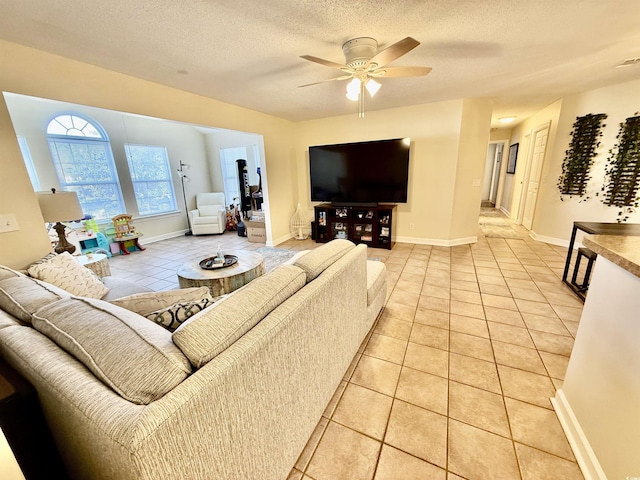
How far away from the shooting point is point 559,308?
2.43m

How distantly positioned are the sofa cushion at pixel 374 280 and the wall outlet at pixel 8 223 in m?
2.64

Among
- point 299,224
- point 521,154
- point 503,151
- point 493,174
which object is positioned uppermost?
point 503,151

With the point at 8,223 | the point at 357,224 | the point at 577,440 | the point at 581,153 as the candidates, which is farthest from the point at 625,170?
the point at 8,223

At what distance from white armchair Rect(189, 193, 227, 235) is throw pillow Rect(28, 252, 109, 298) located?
3.83 meters

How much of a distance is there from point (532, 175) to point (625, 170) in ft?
6.49

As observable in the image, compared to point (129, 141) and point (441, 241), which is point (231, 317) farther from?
point (129, 141)

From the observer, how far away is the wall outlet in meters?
1.82

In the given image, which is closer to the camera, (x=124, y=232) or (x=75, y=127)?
(x=75, y=127)

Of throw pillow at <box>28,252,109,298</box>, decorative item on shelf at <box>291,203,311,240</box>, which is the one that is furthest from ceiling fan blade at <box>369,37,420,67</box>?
decorative item on shelf at <box>291,203,311,240</box>

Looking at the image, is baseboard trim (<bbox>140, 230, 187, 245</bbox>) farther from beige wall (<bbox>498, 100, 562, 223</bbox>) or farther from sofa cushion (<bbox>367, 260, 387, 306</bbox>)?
beige wall (<bbox>498, 100, 562, 223</bbox>)

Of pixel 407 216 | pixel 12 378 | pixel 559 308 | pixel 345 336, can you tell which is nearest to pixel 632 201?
pixel 559 308

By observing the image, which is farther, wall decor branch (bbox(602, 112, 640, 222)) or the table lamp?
wall decor branch (bbox(602, 112, 640, 222))

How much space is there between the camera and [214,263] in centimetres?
255

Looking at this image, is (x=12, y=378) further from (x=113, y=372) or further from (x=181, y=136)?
(x=181, y=136)
